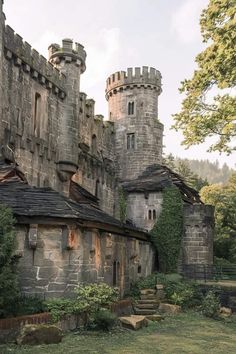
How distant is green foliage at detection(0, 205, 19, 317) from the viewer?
1002 cm

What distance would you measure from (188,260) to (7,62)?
17227 mm

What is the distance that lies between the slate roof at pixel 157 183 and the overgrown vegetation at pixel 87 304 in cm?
1618

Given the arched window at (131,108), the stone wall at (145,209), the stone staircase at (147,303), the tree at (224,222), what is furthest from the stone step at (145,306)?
the tree at (224,222)

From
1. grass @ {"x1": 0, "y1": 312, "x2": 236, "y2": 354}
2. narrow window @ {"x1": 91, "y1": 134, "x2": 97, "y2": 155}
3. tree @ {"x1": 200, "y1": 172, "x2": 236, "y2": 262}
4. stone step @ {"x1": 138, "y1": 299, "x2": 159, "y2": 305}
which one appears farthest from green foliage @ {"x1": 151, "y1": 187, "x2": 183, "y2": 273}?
grass @ {"x1": 0, "y1": 312, "x2": 236, "y2": 354}

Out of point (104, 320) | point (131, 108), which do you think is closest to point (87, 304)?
point (104, 320)

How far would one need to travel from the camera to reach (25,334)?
9953mm

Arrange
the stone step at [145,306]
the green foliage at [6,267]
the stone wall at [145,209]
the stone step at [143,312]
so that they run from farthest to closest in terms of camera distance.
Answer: the stone wall at [145,209]
the stone step at [145,306]
the stone step at [143,312]
the green foliage at [6,267]

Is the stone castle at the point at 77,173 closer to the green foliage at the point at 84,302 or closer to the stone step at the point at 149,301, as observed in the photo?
the green foliage at the point at 84,302

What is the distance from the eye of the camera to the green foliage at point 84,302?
11.8m

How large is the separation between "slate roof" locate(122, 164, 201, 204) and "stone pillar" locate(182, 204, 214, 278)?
1.51 meters

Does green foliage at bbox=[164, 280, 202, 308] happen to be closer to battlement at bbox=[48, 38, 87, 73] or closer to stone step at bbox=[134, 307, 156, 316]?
stone step at bbox=[134, 307, 156, 316]

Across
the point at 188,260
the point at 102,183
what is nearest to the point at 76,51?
the point at 102,183

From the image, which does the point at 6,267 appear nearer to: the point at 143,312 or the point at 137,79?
the point at 143,312

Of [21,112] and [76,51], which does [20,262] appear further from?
[76,51]
